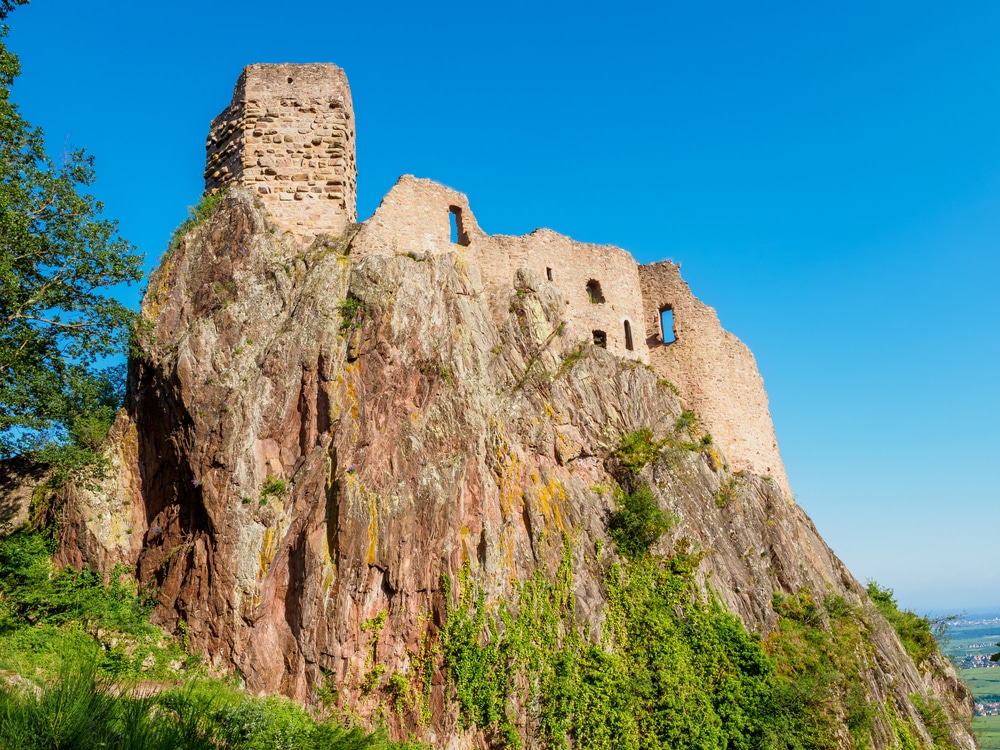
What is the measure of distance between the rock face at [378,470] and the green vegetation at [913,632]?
2.47 metres

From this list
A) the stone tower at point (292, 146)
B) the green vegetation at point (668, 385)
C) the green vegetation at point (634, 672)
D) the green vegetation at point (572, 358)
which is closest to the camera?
the green vegetation at point (634, 672)

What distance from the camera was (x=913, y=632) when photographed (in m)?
28.0

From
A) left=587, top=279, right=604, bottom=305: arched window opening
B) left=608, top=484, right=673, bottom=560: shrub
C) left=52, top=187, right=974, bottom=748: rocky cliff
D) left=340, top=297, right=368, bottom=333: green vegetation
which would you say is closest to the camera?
left=52, top=187, right=974, bottom=748: rocky cliff

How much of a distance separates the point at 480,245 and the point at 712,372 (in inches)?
411

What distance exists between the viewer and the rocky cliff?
16141 millimetres

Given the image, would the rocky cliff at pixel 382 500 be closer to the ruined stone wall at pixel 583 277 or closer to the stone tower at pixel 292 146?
the stone tower at pixel 292 146

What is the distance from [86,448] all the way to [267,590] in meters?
6.10

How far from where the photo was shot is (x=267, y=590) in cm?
1619

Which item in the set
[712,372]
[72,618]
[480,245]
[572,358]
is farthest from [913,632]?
[72,618]

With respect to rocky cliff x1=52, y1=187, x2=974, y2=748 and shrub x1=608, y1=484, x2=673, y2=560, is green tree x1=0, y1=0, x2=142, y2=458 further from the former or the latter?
shrub x1=608, y1=484, x2=673, y2=560

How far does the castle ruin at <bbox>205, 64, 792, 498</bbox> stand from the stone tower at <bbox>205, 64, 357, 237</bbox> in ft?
0.10

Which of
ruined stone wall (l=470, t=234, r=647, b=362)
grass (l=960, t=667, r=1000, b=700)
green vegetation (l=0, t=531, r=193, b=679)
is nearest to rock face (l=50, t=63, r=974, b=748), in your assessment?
green vegetation (l=0, t=531, r=193, b=679)

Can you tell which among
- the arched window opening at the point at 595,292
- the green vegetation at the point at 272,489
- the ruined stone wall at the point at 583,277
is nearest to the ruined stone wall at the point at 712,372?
the ruined stone wall at the point at 583,277

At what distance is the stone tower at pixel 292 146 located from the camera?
71.3 feet
